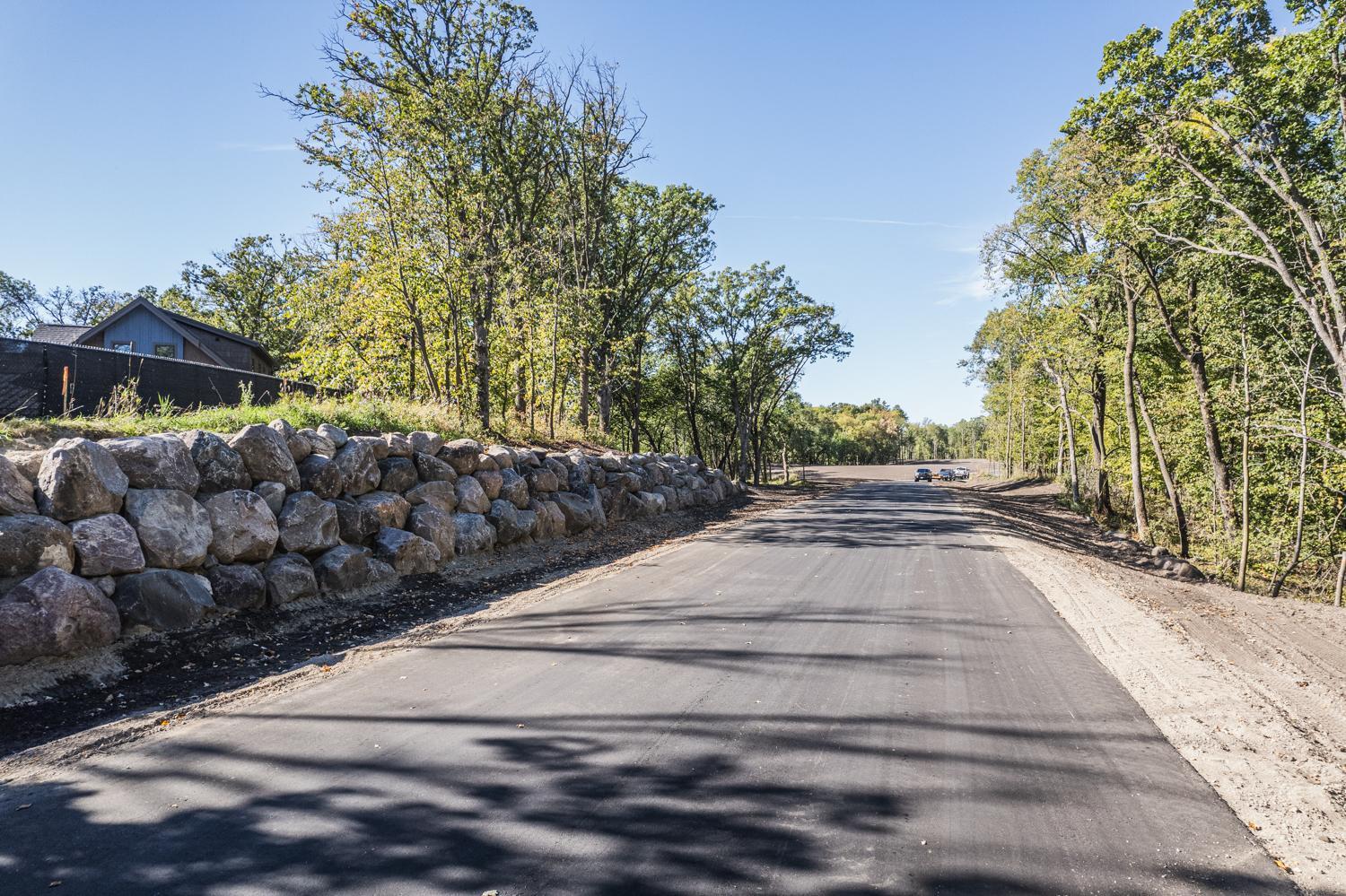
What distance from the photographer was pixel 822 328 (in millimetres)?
33594

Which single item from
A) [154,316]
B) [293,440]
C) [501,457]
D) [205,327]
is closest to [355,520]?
[293,440]

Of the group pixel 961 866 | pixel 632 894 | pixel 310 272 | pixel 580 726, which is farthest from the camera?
pixel 310 272

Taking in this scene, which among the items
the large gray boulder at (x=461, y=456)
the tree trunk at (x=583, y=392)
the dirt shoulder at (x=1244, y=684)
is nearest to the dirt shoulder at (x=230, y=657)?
the large gray boulder at (x=461, y=456)

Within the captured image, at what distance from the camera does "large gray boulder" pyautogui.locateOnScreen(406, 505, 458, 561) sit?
8.31 meters

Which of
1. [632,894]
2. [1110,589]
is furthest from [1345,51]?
[632,894]

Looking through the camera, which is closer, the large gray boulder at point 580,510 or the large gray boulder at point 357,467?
the large gray boulder at point 357,467

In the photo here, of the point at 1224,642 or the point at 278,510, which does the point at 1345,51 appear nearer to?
the point at 1224,642

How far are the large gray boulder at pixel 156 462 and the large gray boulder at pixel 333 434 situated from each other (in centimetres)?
170

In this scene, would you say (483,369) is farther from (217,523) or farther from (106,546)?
(106,546)

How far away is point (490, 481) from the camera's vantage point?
33.0ft

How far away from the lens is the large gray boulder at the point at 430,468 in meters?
9.03

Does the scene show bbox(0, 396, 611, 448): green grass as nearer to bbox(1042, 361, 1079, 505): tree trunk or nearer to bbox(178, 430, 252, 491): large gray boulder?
bbox(178, 430, 252, 491): large gray boulder

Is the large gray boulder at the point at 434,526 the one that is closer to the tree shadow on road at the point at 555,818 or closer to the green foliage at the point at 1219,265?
the tree shadow on road at the point at 555,818

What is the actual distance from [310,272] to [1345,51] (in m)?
20.2
